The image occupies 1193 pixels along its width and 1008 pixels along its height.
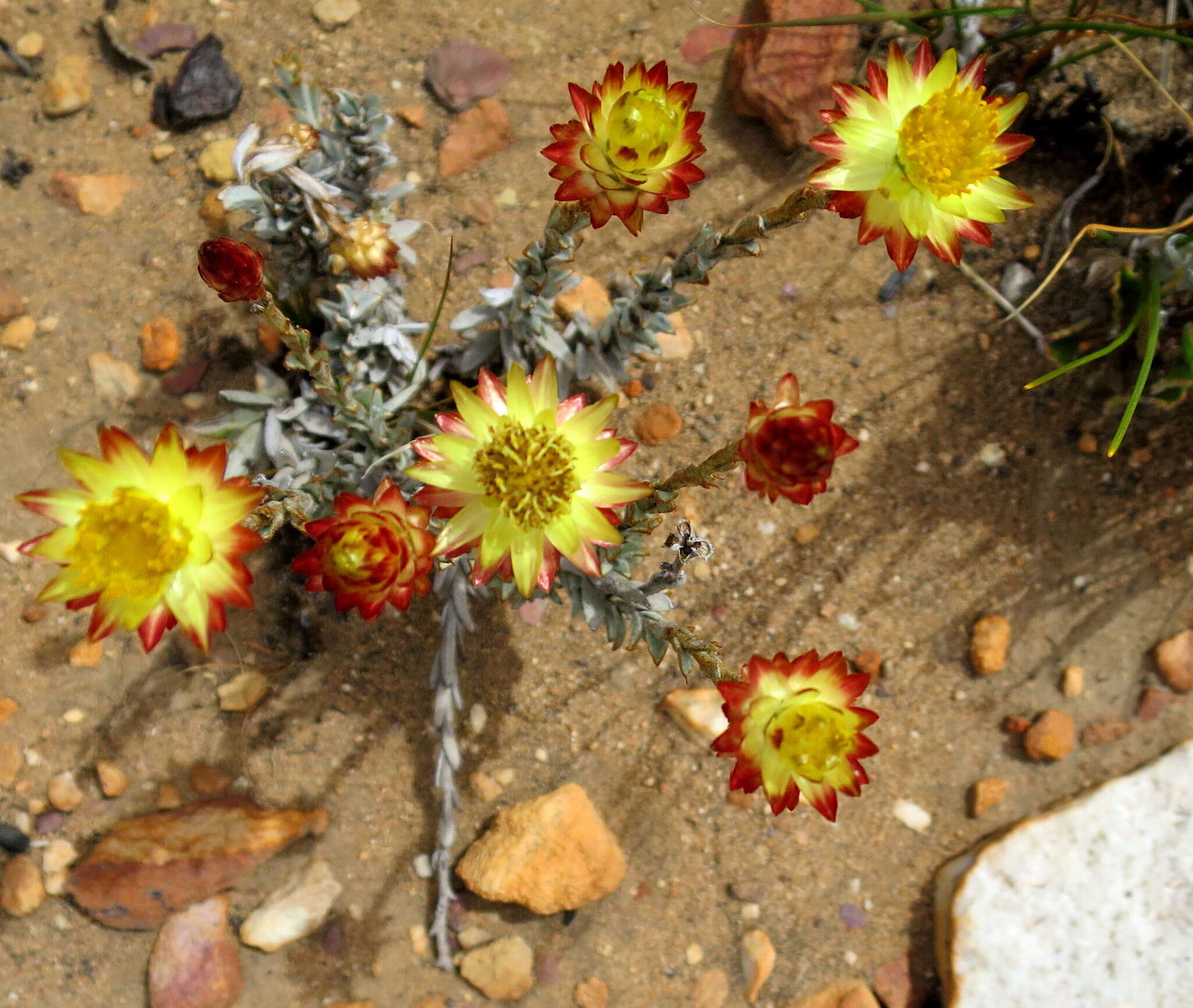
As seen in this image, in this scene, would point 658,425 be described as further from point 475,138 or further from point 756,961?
point 756,961

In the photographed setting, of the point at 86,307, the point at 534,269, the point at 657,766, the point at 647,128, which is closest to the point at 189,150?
the point at 86,307

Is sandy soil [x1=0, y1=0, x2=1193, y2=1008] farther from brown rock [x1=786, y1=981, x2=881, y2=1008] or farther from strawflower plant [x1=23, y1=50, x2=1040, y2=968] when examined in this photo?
strawflower plant [x1=23, y1=50, x2=1040, y2=968]

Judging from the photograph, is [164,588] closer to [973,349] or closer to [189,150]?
[189,150]

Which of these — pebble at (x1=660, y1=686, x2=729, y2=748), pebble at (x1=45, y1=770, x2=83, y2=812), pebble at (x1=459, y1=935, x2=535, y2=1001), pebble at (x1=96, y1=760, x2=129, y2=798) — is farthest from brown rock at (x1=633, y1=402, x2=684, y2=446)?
pebble at (x1=45, y1=770, x2=83, y2=812)

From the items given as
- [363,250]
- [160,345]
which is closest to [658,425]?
→ [363,250]

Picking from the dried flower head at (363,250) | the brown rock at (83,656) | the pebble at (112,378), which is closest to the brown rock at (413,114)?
the dried flower head at (363,250)

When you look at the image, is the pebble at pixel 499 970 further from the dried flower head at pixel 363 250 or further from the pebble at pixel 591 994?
the dried flower head at pixel 363 250
